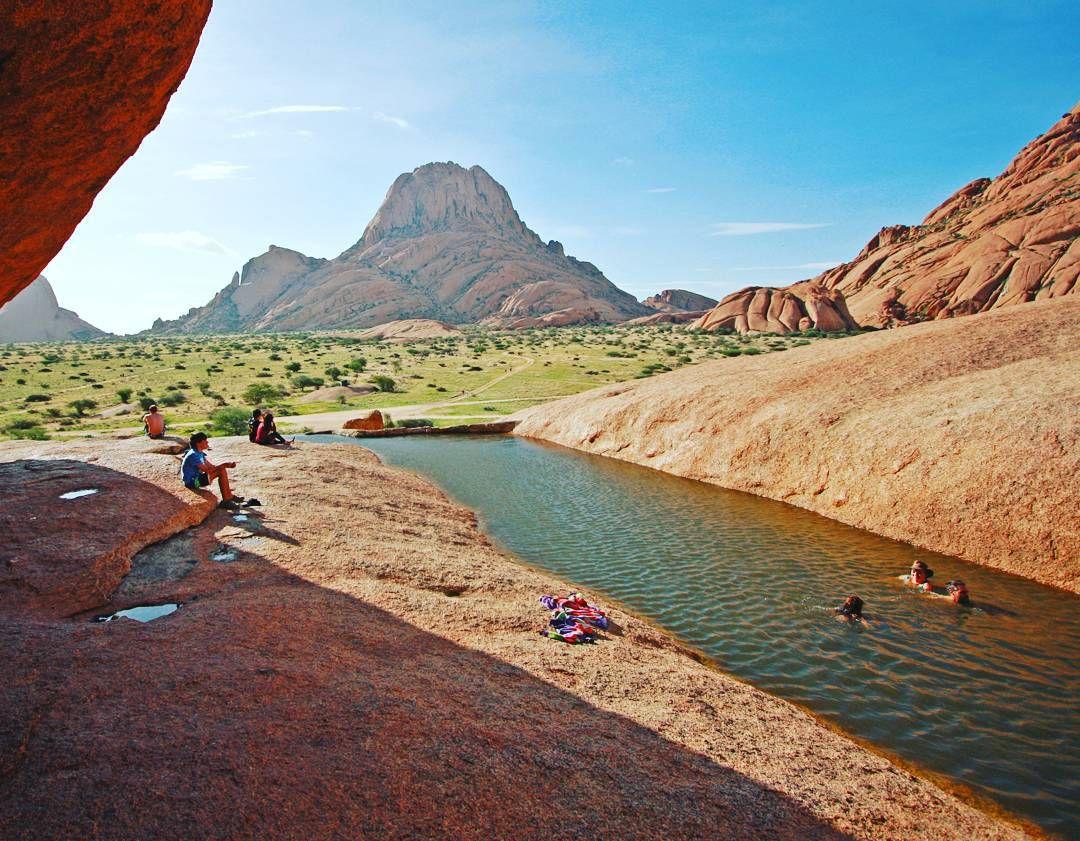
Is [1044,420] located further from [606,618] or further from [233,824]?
[233,824]

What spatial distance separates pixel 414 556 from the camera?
1542cm

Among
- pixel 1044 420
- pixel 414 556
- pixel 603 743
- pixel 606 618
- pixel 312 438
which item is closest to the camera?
pixel 603 743

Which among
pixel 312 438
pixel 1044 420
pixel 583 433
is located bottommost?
pixel 312 438

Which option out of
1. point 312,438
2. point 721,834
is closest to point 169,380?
point 312,438

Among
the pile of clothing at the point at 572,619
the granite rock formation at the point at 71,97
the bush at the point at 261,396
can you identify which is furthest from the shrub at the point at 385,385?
the granite rock formation at the point at 71,97

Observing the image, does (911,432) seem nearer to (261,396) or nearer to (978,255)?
(261,396)

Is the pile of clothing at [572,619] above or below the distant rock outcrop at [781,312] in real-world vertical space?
below

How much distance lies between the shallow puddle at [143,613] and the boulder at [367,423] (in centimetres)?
3123

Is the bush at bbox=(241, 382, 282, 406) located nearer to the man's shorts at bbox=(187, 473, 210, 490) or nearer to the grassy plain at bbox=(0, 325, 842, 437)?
the grassy plain at bbox=(0, 325, 842, 437)

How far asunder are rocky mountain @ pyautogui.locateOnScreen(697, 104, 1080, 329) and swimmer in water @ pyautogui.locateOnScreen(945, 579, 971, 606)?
70117 millimetres

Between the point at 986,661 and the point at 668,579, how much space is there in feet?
23.9

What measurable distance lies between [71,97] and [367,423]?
3501 cm

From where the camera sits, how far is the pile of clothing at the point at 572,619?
11.9m

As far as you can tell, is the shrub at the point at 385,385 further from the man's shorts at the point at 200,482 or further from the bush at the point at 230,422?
the man's shorts at the point at 200,482
